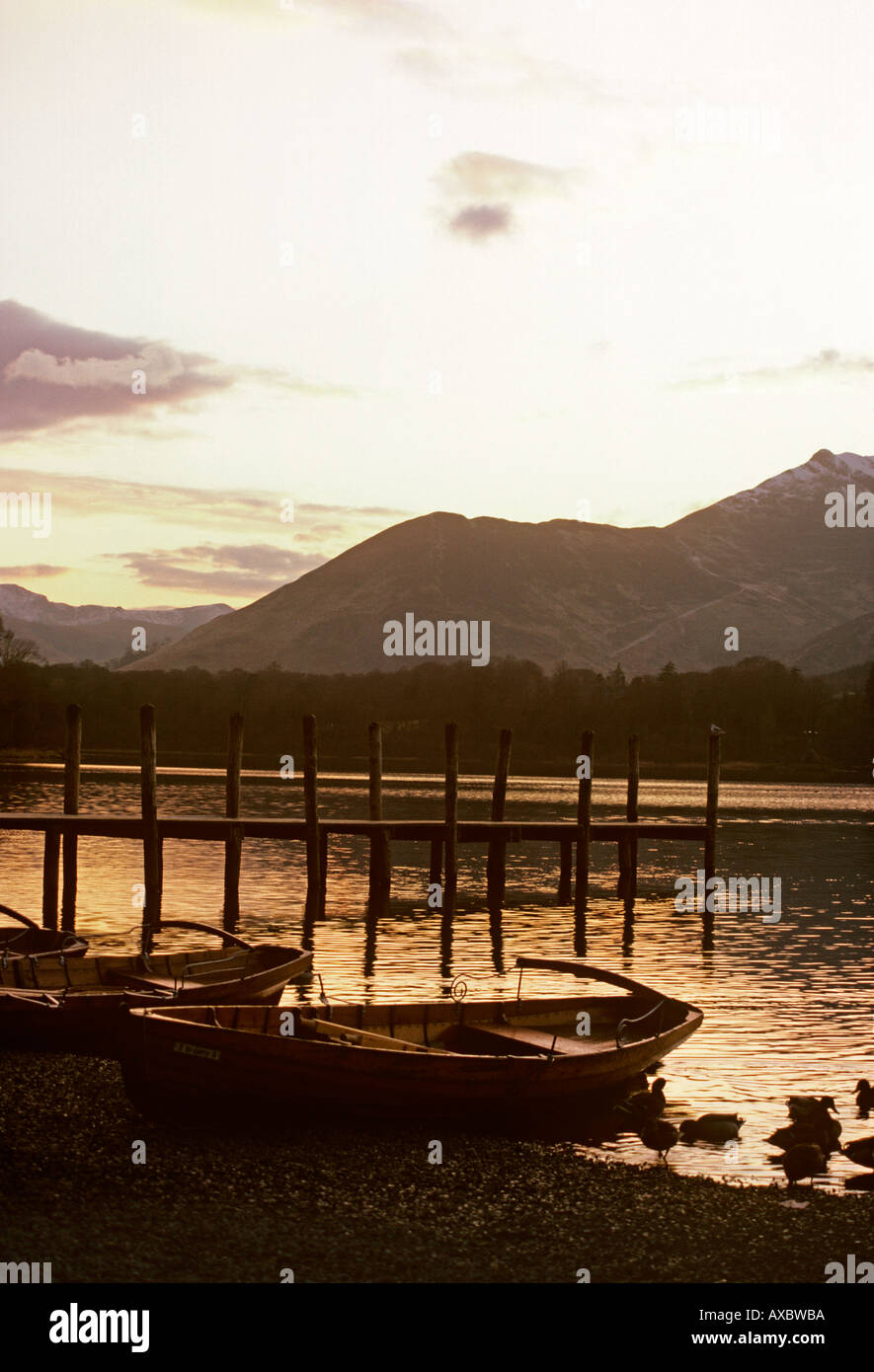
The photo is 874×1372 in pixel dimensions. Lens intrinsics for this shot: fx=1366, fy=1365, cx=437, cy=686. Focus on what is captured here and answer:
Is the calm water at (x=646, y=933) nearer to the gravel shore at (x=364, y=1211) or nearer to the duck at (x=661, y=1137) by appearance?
the duck at (x=661, y=1137)

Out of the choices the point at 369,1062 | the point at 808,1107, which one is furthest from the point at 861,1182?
the point at 369,1062

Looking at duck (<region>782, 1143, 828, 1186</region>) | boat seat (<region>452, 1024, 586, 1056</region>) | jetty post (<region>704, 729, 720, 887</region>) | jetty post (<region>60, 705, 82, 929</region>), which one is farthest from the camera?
jetty post (<region>704, 729, 720, 887</region>)

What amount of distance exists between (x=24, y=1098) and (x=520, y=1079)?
18.7 ft

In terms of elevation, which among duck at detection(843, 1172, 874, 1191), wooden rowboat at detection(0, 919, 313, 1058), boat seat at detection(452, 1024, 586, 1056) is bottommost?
duck at detection(843, 1172, 874, 1191)

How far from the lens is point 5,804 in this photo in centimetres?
6112

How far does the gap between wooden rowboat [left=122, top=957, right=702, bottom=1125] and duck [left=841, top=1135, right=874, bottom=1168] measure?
2703mm

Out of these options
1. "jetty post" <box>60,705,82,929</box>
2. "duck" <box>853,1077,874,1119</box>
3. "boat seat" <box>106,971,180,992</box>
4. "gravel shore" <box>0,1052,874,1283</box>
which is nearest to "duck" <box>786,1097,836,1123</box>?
"duck" <box>853,1077,874,1119</box>

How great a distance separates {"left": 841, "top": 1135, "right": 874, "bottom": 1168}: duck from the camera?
50.4 ft

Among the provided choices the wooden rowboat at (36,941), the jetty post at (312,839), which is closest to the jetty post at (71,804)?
the jetty post at (312,839)

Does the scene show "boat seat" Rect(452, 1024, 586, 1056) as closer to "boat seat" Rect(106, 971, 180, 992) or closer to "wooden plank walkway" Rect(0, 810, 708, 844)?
"boat seat" Rect(106, 971, 180, 992)

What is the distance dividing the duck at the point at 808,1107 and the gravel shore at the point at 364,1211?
172cm

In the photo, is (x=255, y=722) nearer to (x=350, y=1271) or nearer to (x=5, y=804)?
(x=5, y=804)

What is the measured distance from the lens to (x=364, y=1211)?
12.7 metres
